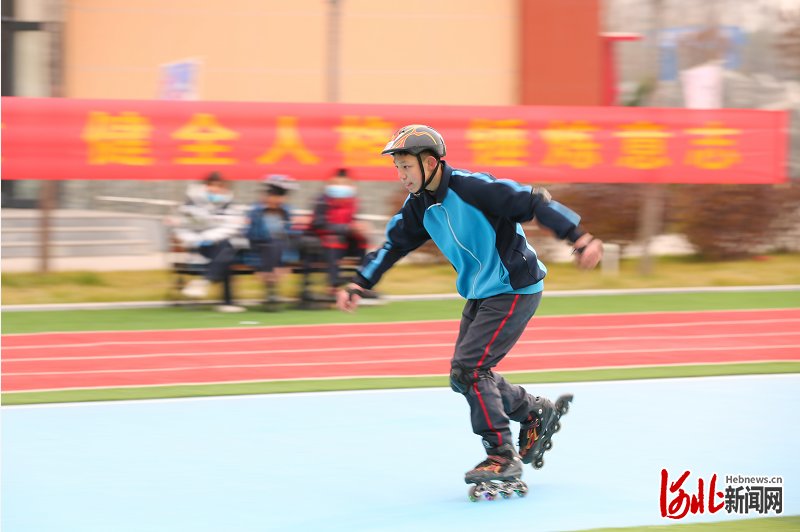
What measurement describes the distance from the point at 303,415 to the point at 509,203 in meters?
2.99

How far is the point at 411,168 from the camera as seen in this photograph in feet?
19.7

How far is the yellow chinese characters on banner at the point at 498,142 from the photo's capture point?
51.2ft

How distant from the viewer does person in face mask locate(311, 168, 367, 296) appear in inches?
543

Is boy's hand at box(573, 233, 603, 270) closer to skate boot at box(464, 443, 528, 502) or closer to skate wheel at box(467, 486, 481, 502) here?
skate boot at box(464, 443, 528, 502)

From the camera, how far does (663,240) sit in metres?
19.0

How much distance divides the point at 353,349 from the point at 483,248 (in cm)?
529

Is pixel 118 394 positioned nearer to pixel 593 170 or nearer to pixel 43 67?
pixel 593 170

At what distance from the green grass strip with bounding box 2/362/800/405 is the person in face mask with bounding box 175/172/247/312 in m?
4.09

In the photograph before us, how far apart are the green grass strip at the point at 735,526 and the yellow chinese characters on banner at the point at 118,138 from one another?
10.2m

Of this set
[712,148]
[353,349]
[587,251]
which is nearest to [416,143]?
[587,251]

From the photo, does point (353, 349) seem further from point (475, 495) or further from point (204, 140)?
point (475, 495)

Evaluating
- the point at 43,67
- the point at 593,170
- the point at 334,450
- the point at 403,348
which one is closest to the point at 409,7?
the point at 43,67

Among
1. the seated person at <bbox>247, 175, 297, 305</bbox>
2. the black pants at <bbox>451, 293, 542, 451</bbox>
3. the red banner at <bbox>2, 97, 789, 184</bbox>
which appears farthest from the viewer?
the red banner at <bbox>2, 97, 789, 184</bbox>

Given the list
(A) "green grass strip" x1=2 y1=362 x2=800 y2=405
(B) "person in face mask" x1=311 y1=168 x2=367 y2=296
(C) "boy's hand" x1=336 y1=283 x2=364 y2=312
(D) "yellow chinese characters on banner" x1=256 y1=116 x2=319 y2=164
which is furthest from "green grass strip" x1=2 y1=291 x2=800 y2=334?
(C) "boy's hand" x1=336 y1=283 x2=364 y2=312
